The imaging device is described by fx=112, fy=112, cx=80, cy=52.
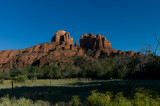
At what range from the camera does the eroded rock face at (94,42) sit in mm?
142700

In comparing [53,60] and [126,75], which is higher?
[53,60]

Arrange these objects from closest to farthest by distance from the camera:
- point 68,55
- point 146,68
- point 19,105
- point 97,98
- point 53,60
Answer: point 97,98
point 19,105
point 146,68
point 53,60
point 68,55

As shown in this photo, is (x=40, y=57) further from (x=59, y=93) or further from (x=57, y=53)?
(x=59, y=93)

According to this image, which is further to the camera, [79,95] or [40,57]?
[40,57]

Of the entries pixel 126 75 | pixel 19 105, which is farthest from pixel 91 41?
pixel 19 105

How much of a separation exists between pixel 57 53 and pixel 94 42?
58.6 m

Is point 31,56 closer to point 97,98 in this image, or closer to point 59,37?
point 59,37

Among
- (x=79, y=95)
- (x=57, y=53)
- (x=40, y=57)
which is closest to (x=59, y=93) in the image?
(x=79, y=95)

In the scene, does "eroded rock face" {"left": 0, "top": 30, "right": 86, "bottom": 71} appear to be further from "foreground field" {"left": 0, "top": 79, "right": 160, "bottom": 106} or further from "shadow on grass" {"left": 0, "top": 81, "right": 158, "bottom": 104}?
"foreground field" {"left": 0, "top": 79, "right": 160, "bottom": 106}

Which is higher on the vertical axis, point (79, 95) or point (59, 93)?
point (79, 95)

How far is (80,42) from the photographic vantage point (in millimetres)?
167500

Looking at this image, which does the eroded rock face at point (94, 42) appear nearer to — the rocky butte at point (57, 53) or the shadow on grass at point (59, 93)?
the rocky butte at point (57, 53)

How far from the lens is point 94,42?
150000mm

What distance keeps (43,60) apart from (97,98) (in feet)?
332
